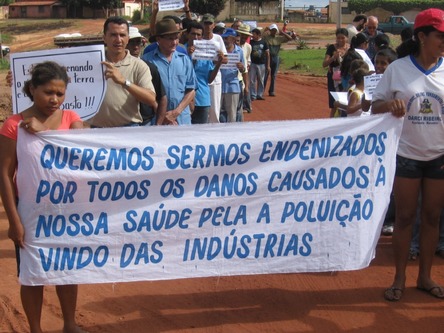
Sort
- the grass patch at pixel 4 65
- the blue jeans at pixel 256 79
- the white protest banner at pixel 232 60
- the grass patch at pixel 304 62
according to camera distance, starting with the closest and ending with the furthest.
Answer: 1. the white protest banner at pixel 232 60
2. the blue jeans at pixel 256 79
3. the grass patch at pixel 304 62
4. the grass patch at pixel 4 65

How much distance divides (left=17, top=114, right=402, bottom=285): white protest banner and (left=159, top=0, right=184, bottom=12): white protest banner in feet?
16.2

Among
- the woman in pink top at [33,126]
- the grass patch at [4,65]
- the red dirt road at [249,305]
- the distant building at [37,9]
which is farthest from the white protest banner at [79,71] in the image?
the distant building at [37,9]

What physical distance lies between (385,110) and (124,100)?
201 cm

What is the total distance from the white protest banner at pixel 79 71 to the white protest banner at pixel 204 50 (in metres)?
3.46

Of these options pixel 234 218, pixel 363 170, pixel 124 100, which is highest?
pixel 124 100

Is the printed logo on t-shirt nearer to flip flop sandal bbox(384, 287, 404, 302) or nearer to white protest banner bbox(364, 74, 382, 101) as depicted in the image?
flip flop sandal bbox(384, 287, 404, 302)

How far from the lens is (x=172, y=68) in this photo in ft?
21.6

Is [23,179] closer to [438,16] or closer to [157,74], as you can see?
[157,74]

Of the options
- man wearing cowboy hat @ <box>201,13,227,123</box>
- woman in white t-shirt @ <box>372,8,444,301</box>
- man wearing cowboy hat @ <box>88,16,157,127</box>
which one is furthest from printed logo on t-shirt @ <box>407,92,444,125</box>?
man wearing cowboy hat @ <box>201,13,227,123</box>

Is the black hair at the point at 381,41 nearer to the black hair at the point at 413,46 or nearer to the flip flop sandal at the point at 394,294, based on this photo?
the black hair at the point at 413,46

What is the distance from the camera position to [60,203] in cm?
426

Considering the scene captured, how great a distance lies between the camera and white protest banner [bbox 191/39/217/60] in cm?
849

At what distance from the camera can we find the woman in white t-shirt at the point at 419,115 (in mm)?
4691

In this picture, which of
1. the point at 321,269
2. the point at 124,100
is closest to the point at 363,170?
the point at 321,269
